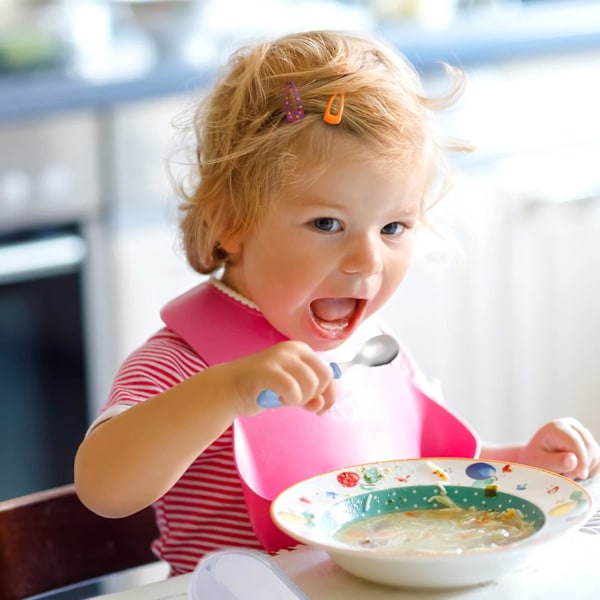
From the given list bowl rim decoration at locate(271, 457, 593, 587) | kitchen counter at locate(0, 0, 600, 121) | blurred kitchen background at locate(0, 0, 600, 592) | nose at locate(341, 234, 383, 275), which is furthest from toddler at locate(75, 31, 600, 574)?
kitchen counter at locate(0, 0, 600, 121)

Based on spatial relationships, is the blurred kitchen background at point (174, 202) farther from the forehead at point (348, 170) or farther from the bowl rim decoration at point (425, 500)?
the bowl rim decoration at point (425, 500)

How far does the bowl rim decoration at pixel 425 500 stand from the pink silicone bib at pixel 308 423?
4.8 inches

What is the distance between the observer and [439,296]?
247cm

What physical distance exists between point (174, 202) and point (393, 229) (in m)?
1.05

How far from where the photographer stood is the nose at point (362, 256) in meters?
1.05

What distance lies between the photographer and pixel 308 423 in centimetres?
115

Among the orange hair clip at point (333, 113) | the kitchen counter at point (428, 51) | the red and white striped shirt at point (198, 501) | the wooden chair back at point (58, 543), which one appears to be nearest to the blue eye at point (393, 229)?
the orange hair clip at point (333, 113)

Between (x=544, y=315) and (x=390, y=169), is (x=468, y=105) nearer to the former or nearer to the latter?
(x=544, y=315)

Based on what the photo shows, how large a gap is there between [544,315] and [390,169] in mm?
1586

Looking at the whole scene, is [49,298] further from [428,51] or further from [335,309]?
[335,309]

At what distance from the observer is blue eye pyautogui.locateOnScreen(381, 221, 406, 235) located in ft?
3.62

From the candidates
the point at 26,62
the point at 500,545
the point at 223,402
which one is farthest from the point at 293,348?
the point at 26,62

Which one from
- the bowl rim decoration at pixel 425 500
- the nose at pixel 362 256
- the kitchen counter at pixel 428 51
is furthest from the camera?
the kitchen counter at pixel 428 51

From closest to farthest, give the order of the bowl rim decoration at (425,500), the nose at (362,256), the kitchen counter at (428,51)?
the bowl rim decoration at (425,500), the nose at (362,256), the kitchen counter at (428,51)
